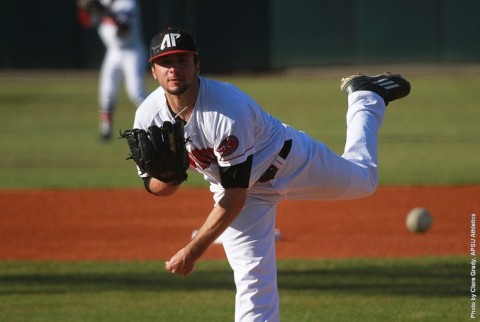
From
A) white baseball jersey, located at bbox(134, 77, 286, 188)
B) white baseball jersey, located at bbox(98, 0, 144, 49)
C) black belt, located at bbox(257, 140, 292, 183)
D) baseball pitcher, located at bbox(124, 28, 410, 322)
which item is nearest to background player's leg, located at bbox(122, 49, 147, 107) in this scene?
white baseball jersey, located at bbox(98, 0, 144, 49)

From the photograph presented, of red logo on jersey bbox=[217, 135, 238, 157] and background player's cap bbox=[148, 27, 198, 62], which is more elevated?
background player's cap bbox=[148, 27, 198, 62]

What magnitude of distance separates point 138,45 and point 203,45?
10.3m

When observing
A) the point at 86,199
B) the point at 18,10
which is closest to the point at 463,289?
the point at 86,199

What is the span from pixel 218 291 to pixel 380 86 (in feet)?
7.00

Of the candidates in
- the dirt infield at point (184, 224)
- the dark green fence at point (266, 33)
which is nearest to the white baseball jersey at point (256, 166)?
the dirt infield at point (184, 224)

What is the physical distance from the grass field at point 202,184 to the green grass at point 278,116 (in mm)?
27

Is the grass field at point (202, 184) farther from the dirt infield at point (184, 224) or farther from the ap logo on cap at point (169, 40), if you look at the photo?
the ap logo on cap at point (169, 40)

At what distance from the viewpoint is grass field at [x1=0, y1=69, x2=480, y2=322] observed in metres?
7.11

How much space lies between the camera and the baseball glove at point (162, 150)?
5201 millimetres

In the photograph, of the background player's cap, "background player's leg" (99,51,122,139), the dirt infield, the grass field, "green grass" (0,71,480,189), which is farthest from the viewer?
"background player's leg" (99,51,122,139)

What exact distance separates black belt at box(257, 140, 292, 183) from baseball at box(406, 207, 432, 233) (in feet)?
12.8

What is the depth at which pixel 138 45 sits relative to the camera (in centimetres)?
1630

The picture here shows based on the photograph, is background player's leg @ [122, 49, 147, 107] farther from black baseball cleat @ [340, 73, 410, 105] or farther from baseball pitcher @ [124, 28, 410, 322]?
baseball pitcher @ [124, 28, 410, 322]

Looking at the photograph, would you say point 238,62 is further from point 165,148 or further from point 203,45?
point 165,148
